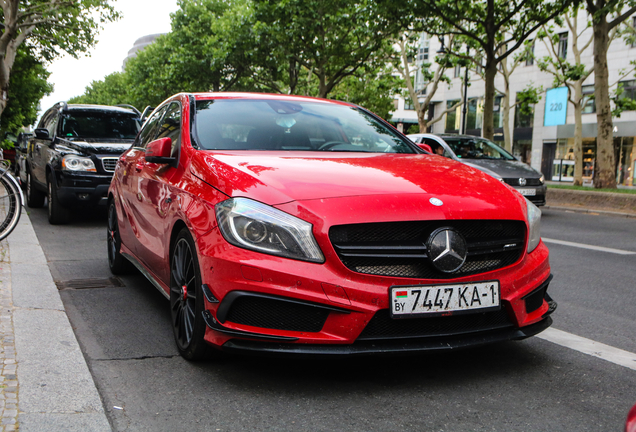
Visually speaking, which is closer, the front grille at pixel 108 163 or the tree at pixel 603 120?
the front grille at pixel 108 163

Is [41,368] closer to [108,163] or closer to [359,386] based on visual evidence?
[359,386]

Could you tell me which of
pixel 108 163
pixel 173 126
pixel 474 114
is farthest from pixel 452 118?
pixel 173 126

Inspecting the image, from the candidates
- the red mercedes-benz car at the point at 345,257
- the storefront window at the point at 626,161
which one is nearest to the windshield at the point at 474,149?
the red mercedes-benz car at the point at 345,257

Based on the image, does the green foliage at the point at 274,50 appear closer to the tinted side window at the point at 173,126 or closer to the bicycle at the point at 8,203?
the bicycle at the point at 8,203

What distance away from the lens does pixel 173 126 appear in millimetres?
4734

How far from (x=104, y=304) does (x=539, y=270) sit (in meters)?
3.12

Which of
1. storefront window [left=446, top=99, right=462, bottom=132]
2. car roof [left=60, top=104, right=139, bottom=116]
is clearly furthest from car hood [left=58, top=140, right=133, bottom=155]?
storefront window [left=446, top=99, right=462, bottom=132]

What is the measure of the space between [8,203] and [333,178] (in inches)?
182

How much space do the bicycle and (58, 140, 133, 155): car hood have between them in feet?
10.0

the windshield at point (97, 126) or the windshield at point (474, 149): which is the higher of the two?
the windshield at point (97, 126)

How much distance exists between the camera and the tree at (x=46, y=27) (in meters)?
19.0

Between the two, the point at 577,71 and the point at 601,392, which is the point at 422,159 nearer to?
the point at 601,392

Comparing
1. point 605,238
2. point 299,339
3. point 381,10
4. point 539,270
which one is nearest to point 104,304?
point 299,339

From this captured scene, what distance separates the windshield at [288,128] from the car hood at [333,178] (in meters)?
0.28
